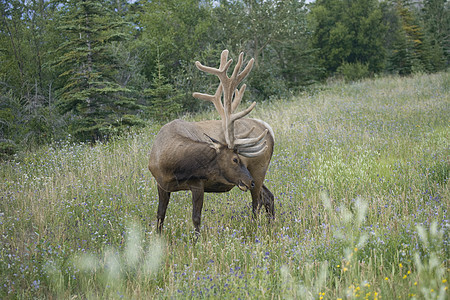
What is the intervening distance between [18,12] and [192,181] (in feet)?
51.2

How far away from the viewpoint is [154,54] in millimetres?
17859

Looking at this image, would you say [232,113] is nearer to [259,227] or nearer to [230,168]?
[230,168]

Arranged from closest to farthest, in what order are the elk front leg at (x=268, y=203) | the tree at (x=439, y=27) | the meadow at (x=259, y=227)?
the meadow at (x=259, y=227) < the elk front leg at (x=268, y=203) < the tree at (x=439, y=27)

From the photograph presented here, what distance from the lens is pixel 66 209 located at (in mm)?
5500

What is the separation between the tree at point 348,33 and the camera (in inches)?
1246

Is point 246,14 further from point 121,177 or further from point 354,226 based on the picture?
point 354,226

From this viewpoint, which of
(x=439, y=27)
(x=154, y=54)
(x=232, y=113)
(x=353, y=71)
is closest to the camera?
(x=232, y=113)

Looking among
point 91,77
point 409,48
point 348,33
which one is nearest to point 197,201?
point 91,77

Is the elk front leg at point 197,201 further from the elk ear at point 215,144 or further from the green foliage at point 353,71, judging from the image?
the green foliage at point 353,71

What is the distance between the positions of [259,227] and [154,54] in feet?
48.3

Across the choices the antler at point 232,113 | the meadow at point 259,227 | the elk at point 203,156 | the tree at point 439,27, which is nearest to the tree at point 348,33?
the tree at point 439,27

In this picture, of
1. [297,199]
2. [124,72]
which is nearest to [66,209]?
[297,199]

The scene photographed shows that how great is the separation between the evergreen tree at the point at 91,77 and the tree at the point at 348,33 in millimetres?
24347

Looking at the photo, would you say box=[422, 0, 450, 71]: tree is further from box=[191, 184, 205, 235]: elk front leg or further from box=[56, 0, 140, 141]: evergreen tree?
box=[191, 184, 205, 235]: elk front leg
